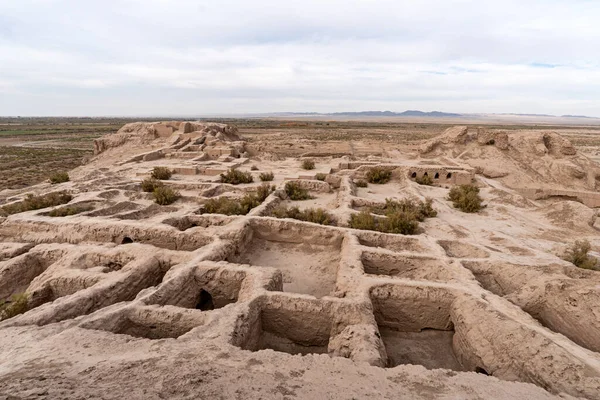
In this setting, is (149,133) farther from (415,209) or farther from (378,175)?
(415,209)

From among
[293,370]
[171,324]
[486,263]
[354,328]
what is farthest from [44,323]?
[486,263]

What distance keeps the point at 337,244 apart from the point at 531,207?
8.33 meters

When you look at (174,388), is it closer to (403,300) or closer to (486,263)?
(403,300)

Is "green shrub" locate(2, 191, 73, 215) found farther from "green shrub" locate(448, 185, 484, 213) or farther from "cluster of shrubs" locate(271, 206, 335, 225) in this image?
"green shrub" locate(448, 185, 484, 213)

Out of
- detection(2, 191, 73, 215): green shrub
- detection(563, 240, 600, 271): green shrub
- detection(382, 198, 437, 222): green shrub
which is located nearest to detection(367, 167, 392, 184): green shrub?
detection(382, 198, 437, 222): green shrub

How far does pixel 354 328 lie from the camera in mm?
4254

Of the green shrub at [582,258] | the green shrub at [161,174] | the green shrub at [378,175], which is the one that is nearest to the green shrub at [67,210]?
the green shrub at [161,174]

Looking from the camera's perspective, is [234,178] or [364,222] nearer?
[364,222]

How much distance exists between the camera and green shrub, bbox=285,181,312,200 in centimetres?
1148

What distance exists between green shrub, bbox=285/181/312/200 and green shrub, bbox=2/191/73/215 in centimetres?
694

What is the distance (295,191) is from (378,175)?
5.04m

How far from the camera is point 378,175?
14766 mm

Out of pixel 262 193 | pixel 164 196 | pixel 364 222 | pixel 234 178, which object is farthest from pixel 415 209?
pixel 164 196

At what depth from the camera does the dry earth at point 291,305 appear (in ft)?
9.71
